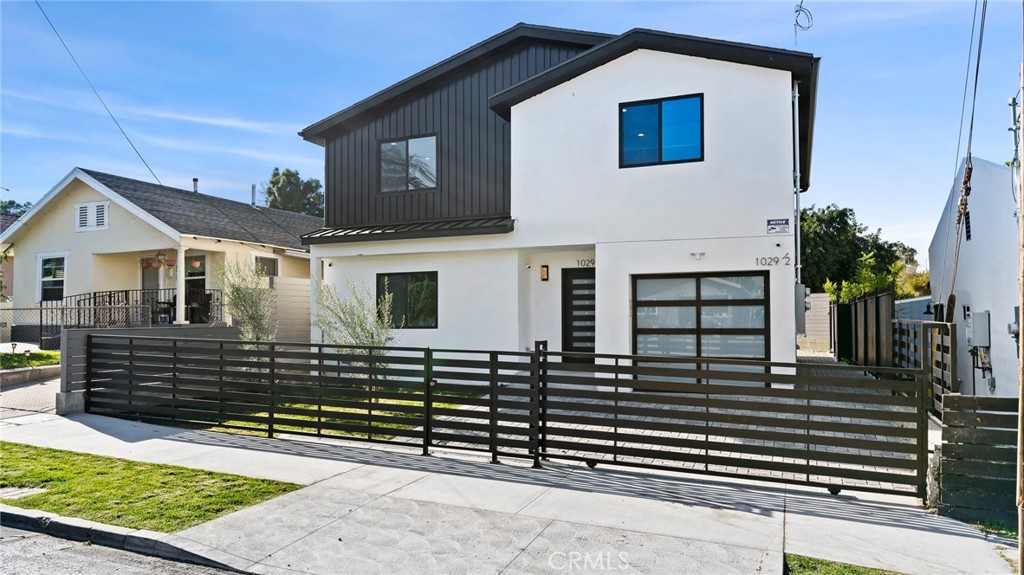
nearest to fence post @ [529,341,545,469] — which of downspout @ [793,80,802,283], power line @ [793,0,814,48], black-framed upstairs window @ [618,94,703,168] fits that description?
black-framed upstairs window @ [618,94,703,168]

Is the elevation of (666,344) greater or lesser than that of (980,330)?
lesser

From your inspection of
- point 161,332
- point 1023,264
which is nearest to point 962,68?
point 1023,264

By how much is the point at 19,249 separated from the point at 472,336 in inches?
734

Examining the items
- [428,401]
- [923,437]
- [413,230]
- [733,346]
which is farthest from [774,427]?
[413,230]

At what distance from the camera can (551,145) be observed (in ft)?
40.2

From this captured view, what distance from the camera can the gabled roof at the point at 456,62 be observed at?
512 inches

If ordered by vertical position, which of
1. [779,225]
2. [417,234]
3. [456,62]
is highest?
[456,62]

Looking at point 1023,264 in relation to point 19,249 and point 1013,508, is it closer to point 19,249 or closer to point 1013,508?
point 1013,508

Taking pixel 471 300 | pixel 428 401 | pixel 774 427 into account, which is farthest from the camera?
pixel 471 300

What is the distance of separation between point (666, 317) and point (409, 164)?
7.03 meters

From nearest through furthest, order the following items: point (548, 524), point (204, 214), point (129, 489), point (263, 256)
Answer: point (548, 524) < point (129, 489) < point (204, 214) < point (263, 256)

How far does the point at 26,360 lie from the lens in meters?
13.9

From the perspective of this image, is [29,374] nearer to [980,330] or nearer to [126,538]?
[126,538]

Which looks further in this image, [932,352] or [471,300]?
[471,300]
